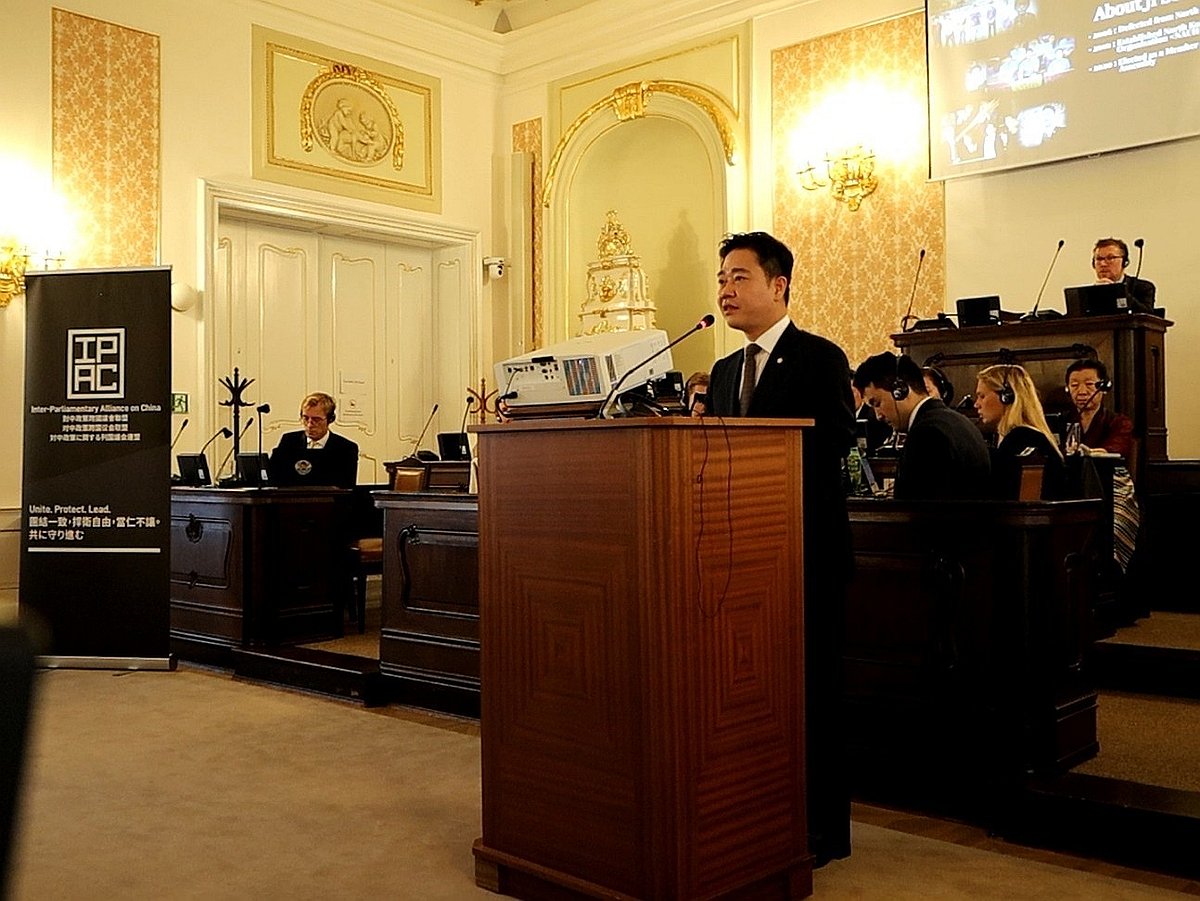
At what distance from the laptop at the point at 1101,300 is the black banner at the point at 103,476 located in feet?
14.9

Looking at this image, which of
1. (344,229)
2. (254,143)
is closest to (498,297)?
(344,229)

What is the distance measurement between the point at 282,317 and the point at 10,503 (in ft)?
8.38

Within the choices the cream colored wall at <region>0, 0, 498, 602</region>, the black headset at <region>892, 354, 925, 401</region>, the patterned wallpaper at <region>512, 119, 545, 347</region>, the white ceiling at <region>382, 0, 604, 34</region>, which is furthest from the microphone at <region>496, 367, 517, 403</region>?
the white ceiling at <region>382, 0, 604, 34</region>

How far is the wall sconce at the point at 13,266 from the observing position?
7508 millimetres

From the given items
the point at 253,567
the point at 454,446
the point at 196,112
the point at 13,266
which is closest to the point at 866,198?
the point at 454,446

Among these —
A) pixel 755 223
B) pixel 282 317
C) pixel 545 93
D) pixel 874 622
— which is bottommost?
pixel 874 622

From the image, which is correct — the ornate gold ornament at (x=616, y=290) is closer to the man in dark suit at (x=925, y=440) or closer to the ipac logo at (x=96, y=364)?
the ipac logo at (x=96, y=364)

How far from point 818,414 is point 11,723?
235cm

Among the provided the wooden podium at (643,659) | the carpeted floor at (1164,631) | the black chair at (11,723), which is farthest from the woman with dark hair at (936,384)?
the black chair at (11,723)

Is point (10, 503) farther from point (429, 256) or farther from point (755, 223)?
point (755, 223)

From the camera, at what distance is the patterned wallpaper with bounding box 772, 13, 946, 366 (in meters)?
8.05

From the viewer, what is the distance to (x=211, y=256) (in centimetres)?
852

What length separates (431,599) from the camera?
5.03 meters

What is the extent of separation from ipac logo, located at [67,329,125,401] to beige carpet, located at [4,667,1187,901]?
1578 millimetres
